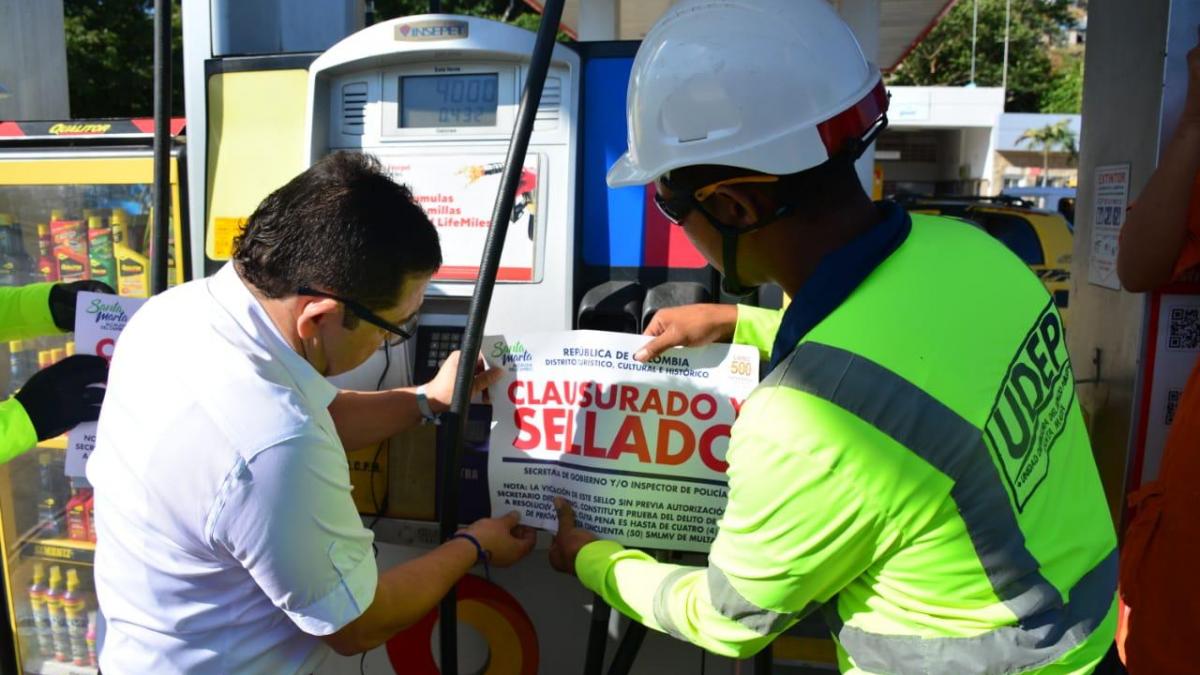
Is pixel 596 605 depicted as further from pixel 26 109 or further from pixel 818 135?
pixel 26 109

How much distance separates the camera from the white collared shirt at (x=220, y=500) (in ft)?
4.28

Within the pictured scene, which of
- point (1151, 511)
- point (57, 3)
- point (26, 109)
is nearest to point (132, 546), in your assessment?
point (1151, 511)

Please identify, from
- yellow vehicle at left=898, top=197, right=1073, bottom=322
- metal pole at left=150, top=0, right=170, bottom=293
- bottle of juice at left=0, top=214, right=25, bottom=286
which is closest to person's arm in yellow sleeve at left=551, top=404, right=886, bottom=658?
metal pole at left=150, top=0, right=170, bottom=293

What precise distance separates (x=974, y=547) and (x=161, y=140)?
1863 mm

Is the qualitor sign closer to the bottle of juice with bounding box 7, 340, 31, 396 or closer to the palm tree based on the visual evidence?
the bottle of juice with bounding box 7, 340, 31, 396

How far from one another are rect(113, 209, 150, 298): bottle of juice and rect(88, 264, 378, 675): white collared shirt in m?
1.59

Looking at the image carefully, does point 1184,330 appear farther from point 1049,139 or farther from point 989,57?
point 989,57

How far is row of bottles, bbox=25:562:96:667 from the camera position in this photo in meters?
3.29

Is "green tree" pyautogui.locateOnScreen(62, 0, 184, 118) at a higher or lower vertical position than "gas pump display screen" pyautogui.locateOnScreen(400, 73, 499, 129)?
higher

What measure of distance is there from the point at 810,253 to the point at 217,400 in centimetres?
92

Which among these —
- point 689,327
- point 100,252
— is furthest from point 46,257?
point 689,327

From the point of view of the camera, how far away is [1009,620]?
1.19m

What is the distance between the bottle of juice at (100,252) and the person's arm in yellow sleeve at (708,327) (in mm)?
2125

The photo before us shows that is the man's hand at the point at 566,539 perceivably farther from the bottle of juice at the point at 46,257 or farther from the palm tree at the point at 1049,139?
the palm tree at the point at 1049,139
